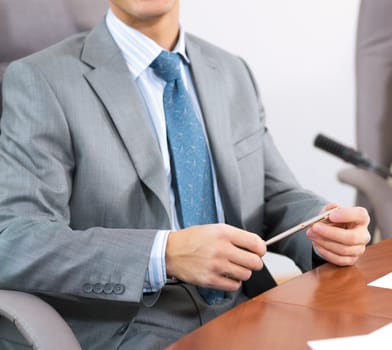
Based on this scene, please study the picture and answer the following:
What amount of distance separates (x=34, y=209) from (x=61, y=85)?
262mm

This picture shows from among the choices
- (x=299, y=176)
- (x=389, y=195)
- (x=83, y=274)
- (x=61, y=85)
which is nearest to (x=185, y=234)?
(x=83, y=274)

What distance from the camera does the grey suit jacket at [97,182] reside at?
1286mm

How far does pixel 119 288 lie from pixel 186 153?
1.30ft

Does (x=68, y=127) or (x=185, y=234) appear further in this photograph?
(x=68, y=127)

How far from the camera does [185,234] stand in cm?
124

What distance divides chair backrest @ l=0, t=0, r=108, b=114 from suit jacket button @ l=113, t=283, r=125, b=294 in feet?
2.02

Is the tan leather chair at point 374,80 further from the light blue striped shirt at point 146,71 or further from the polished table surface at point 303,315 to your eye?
the polished table surface at point 303,315

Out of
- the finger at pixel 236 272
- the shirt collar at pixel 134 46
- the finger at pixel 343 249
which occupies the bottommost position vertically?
the finger at pixel 343 249

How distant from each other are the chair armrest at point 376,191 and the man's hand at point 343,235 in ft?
1.45

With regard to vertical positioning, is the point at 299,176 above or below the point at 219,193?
below

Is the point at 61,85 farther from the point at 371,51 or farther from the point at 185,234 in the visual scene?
the point at 371,51

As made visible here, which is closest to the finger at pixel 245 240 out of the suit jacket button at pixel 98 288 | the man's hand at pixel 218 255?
the man's hand at pixel 218 255

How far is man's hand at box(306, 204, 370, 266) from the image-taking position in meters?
1.29

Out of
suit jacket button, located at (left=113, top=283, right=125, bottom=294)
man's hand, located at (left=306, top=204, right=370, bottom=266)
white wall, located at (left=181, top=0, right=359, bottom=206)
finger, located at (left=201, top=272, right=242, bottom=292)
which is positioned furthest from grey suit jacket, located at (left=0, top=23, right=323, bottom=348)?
white wall, located at (left=181, top=0, right=359, bottom=206)
